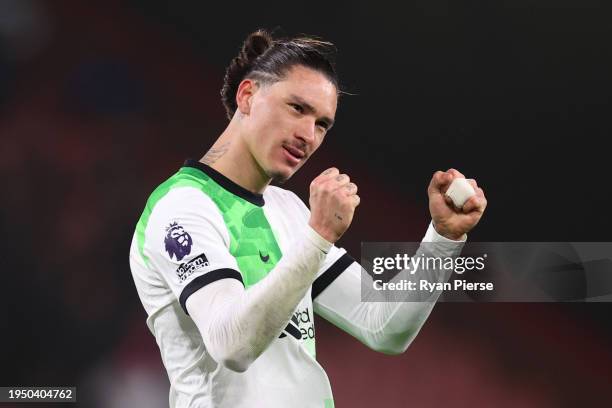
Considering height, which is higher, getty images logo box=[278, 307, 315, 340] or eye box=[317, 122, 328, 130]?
eye box=[317, 122, 328, 130]

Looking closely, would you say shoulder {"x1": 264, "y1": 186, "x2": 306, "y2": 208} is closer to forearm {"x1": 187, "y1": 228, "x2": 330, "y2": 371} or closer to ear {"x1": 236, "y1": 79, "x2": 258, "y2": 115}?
ear {"x1": 236, "y1": 79, "x2": 258, "y2": 115}

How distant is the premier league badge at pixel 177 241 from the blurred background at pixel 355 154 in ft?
4.13

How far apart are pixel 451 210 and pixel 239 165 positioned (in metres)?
0.39

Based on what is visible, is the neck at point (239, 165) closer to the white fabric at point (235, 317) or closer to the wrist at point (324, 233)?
the white fabric at point (235, 317)

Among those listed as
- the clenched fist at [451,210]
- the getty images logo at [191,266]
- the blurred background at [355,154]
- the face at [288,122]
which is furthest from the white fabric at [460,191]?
the blurred background at [355,154]

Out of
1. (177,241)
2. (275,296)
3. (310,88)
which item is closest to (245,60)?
(310,88)

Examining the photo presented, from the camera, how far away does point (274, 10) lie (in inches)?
105

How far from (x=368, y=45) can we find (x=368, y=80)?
0.11m

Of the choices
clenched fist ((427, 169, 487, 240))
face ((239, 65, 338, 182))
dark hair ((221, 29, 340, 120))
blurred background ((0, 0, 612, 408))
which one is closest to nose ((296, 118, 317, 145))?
face ((239, 65, 338, 182))

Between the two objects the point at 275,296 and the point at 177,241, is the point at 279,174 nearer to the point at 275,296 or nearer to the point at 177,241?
the point at 177,241

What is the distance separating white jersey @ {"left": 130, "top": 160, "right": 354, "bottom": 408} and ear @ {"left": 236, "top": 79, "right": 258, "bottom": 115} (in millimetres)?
141

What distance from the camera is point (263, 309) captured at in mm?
1184

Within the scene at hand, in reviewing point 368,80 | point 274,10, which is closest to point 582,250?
point 368,80

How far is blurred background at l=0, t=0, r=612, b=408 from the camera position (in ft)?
8.32
